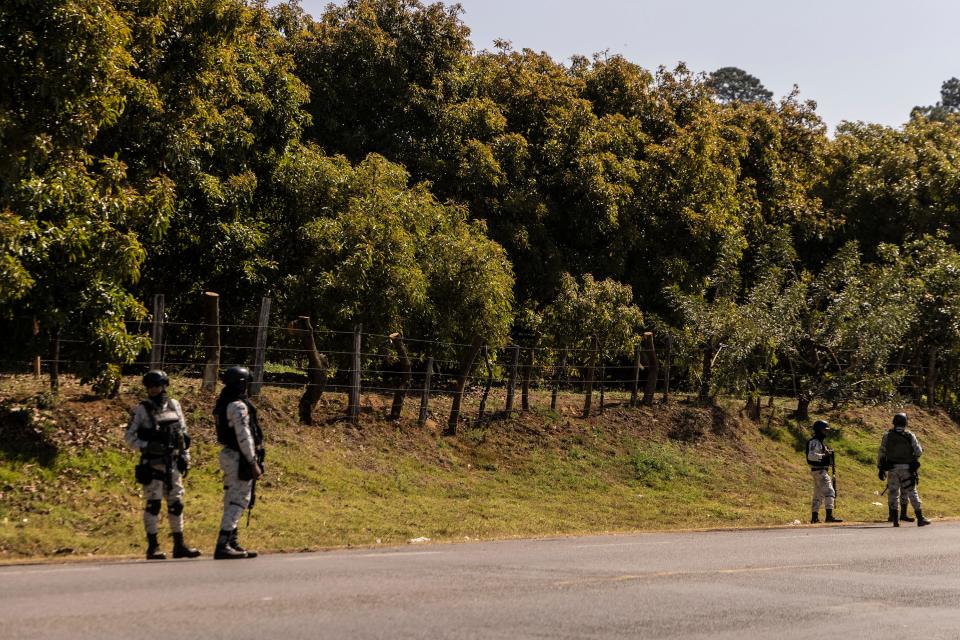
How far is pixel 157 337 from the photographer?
17.9 meters

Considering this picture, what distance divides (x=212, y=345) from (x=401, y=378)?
185 inches

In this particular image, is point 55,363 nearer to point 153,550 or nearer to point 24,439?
point 24,439

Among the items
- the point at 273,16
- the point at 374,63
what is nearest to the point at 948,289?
the point at 374,63

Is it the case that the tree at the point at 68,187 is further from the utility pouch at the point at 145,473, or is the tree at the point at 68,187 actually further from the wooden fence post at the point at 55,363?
the utility pouch at the point at 145,473

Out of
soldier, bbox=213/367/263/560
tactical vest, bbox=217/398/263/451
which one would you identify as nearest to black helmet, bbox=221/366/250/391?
soldier, bbox=213/367/263/560

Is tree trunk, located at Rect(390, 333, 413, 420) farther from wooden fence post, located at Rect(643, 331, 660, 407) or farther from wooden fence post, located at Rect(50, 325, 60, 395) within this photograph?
wooden fence post, located at Rect(643, 331, 660, 407)

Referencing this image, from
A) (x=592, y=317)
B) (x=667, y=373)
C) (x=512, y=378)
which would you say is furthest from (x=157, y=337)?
(x=667, y=373)

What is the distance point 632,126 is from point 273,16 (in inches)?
416

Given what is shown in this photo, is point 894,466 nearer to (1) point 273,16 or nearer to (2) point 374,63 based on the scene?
(2) point 374,63

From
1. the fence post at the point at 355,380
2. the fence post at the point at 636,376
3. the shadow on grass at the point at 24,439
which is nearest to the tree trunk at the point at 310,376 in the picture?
the fence post at the point at 355,380

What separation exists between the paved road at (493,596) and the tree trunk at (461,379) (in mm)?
10018

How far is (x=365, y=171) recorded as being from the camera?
23.4 m

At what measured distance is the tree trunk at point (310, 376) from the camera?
2075cm

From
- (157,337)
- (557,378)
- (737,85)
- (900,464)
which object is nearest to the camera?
(157,337)
